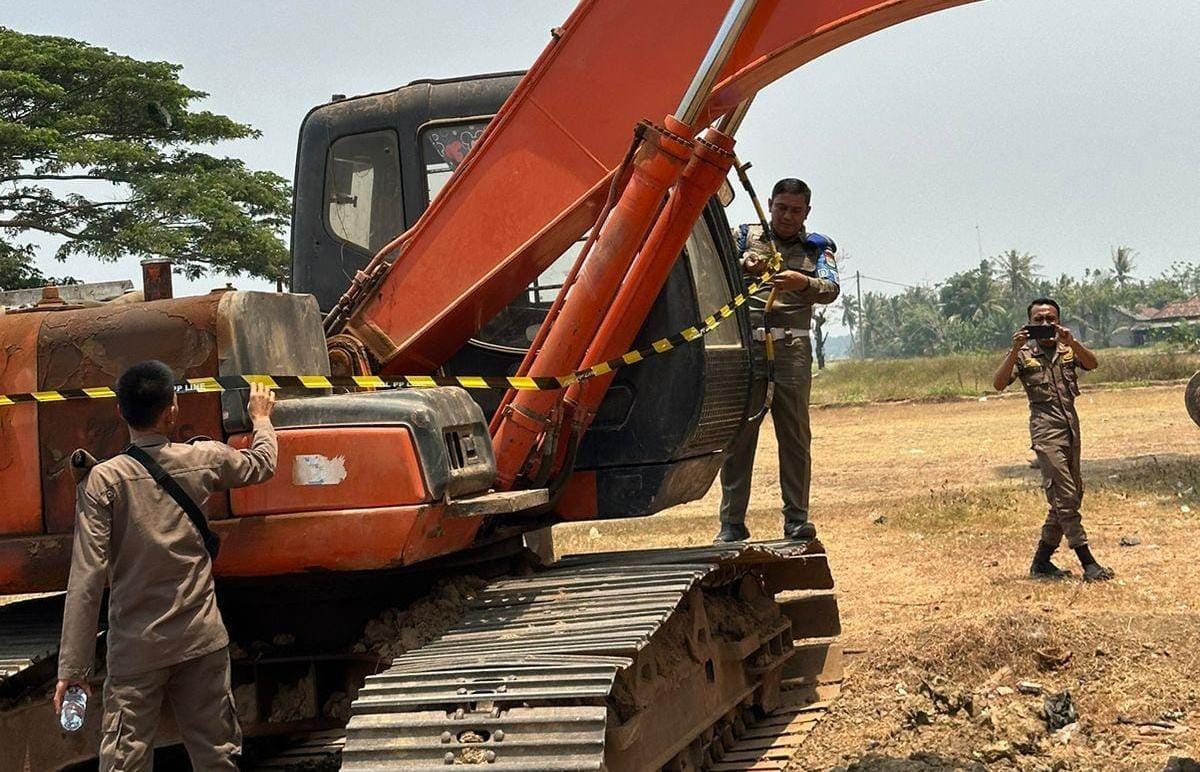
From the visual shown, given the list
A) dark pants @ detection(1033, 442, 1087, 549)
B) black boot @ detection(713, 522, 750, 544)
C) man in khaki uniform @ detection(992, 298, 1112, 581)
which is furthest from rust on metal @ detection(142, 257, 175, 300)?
dark pants @ detection(1033, 442, 1087, 549)

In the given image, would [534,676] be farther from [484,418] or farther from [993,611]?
[993,611]

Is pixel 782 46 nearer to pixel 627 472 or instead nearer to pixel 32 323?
pixel 627 472

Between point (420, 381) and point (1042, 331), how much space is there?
6112 millimetres

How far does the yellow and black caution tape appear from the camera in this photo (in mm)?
5273

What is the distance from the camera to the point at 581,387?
247 inches

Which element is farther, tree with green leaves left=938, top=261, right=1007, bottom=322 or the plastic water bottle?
tree with green leaves left=938, top=261, right=1007, bottom=322

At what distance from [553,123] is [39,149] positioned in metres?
20.2

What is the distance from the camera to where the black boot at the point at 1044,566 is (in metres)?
10.9

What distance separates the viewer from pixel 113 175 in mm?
25859

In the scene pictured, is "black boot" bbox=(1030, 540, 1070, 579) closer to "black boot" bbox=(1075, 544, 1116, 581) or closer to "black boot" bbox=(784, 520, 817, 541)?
"black boot" bbox=(1075, 544, 1116, 581)

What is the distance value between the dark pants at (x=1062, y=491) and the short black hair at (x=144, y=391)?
7.12m

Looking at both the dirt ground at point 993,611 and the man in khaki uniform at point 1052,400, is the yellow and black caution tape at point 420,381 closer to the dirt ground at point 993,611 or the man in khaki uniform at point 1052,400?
the dirt ground at point 993,611

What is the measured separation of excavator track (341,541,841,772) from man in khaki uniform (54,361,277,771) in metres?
0.61

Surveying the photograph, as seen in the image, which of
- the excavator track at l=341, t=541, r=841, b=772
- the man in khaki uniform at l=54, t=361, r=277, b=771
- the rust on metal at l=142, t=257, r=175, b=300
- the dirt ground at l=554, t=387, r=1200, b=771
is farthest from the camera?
the dirt ground at l=554, t=387, r=1200, b=771
